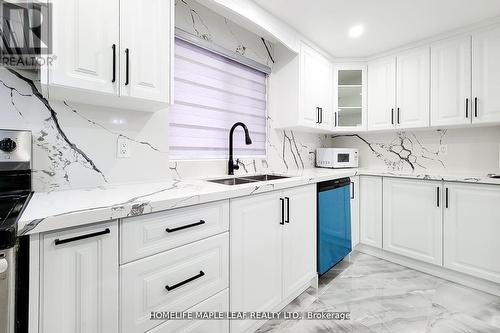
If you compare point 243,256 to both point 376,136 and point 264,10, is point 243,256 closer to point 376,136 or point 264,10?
point 264,10

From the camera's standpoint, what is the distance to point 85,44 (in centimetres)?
105

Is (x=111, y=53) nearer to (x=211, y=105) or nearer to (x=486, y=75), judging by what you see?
(x=211, y=105)

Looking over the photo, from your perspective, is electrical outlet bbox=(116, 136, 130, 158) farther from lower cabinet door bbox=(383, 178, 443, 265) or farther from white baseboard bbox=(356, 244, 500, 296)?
white baseboard bbox=(356, 244, 500, 296)

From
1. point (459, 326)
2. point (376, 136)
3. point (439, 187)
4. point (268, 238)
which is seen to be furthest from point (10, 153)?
point (376, 136)

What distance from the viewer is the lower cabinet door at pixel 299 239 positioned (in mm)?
1684

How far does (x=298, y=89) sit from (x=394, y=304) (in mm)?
1994

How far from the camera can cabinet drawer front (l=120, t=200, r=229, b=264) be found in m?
0.92

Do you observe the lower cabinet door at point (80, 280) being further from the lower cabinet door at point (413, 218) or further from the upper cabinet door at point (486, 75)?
the upper cabinet door at point (486, 75)

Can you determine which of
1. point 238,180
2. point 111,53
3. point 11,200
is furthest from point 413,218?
point 11,200

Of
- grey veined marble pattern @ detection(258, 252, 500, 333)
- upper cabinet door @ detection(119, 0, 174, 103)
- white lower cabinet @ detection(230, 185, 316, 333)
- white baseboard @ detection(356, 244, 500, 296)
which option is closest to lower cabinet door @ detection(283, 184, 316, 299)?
white lower cabinet @ detection(230, 185, 316, 333)

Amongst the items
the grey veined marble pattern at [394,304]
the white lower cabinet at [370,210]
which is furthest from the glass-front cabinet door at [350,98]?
the grey veined marble pattern at [394,304]

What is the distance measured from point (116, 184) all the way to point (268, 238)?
0.98 metres

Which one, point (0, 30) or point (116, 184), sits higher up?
point (0, 30)

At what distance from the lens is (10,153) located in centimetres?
106
